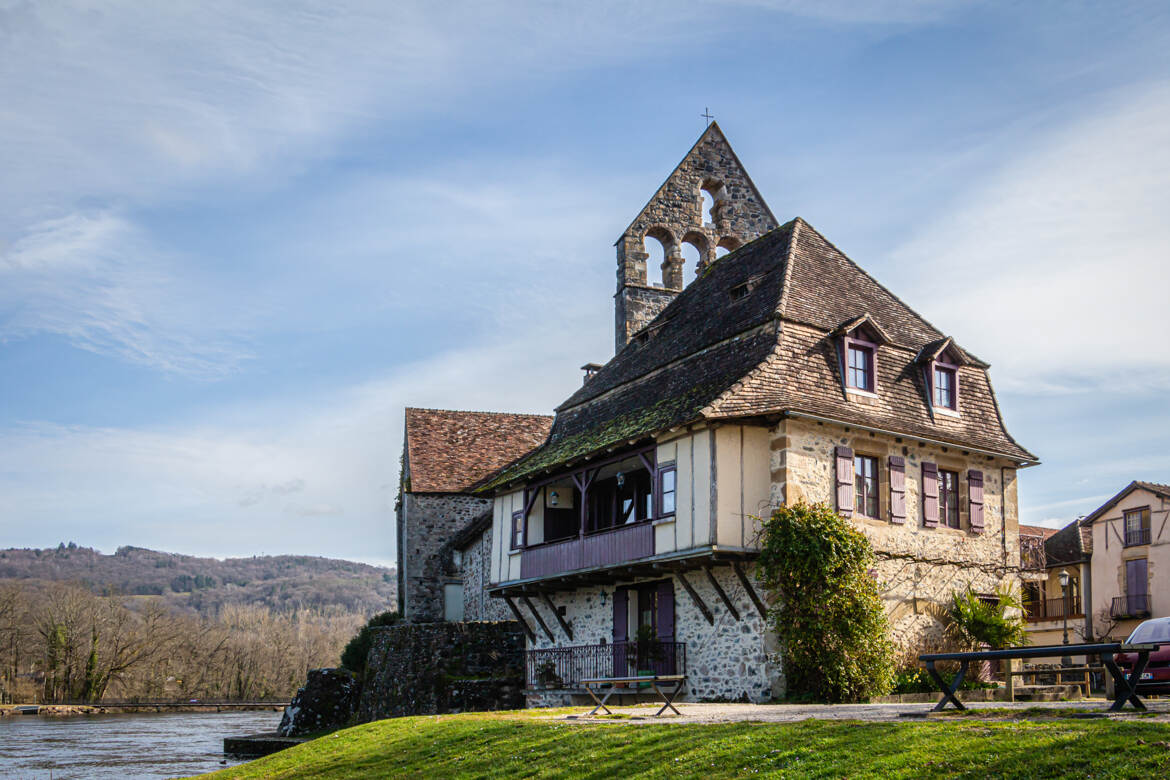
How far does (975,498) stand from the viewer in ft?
74.5

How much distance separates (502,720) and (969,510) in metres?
11.2

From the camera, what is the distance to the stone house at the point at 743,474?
20.0 meters

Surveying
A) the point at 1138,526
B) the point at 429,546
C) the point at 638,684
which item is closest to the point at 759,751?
the point at 638,684

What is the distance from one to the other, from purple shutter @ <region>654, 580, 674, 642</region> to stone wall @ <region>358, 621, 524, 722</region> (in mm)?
5128

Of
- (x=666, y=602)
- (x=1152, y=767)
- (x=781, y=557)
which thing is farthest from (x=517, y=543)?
(x=1152, y=767)

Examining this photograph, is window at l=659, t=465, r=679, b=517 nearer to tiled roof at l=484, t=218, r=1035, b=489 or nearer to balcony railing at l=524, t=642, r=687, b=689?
tiled roof at l=484, t=218, r=1035, b=489

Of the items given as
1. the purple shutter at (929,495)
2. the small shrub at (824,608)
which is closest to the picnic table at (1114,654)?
the small shrub at (824,608)

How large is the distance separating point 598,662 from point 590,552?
268 cm

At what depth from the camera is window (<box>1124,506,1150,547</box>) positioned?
1588 inches

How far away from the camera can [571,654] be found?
24.8 meters

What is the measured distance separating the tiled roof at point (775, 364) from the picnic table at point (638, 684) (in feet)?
15.1

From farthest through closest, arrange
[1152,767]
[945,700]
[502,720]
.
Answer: [502,720], [945,700], [1152,767]

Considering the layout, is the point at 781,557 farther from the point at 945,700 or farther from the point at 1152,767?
the point at 1152,767

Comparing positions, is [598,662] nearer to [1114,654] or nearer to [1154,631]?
[1154,631]
